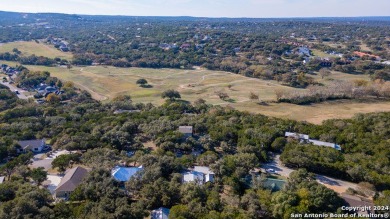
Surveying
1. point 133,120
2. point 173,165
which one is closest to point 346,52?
point 133,120

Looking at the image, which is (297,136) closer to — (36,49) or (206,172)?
(206,172)

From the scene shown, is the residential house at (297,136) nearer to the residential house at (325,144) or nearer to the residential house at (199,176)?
the residential house at (325,144)

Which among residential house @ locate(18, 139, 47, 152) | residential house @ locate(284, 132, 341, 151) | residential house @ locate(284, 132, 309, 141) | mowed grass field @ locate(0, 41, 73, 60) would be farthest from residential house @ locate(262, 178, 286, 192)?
mowed grass field @ locate(0, 41, 73, 60)

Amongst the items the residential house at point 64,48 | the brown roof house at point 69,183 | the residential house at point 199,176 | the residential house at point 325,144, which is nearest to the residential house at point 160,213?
the residential house at point 199,176

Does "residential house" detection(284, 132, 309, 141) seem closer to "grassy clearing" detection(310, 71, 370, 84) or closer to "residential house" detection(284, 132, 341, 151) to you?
"residential house" detection(284, 132, 341, 151)

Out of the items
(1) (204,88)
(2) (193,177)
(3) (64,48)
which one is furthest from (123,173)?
(3) (64,48)

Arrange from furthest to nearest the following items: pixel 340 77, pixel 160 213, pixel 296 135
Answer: pixel 340 77 < pixel 296 135 < pixel 160 213
